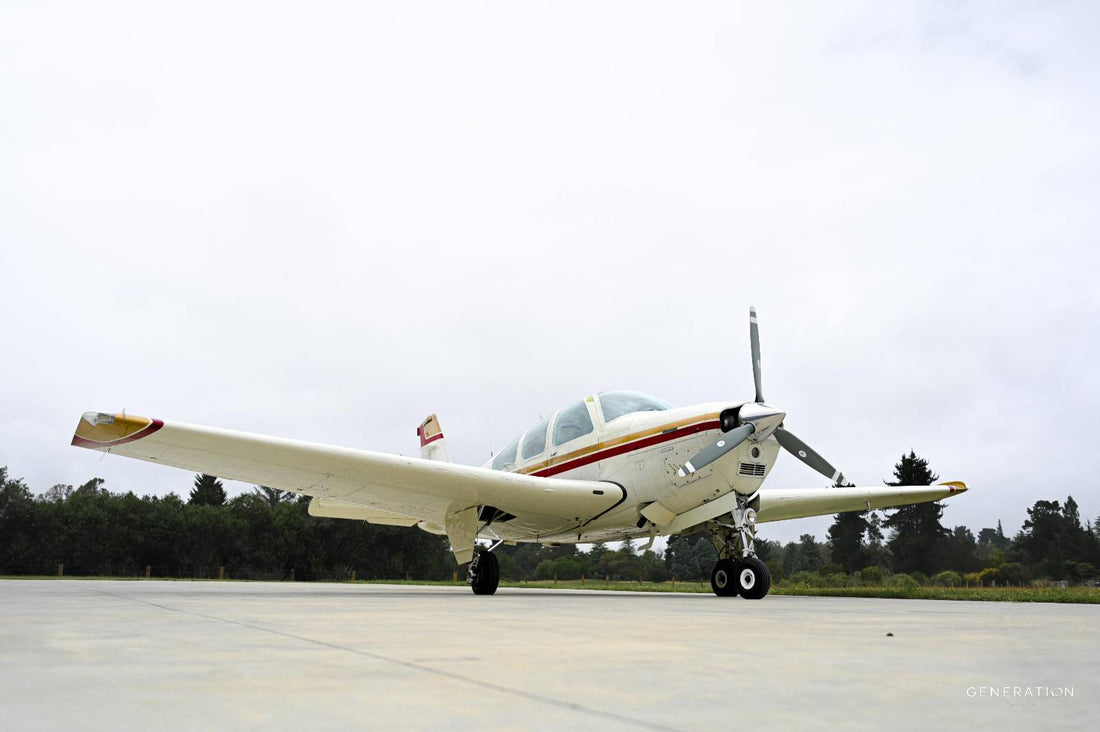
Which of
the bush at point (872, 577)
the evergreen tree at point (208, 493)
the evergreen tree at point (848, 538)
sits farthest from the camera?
the evergreen tree at point (208, 493)

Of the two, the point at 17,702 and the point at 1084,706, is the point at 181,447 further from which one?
the point at 1084,706

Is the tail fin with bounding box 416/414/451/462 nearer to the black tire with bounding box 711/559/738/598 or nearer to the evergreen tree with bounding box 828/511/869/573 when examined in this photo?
the black tire with bounding box 711/559/738/598

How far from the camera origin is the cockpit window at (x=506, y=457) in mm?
16031

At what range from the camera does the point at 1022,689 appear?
312cm

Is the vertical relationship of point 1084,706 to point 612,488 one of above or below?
below

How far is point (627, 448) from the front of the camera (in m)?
13.6

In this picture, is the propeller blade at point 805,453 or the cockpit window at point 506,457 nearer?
the propeller blade at point 805,453

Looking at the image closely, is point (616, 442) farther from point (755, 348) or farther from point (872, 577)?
point (872, 577)

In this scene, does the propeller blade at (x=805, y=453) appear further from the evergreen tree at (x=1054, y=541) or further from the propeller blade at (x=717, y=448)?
the evergreen tree at (x=1054, y=541)

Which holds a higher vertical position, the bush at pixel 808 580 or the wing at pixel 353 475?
the wing at pixel 353 475

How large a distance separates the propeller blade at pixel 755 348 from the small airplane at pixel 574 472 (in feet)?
0.06

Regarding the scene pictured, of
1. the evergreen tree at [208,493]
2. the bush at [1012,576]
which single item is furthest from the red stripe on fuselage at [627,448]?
the evergreen tree at [208,493]

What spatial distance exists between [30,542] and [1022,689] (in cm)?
6539

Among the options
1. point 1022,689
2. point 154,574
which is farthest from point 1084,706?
point 154,574
